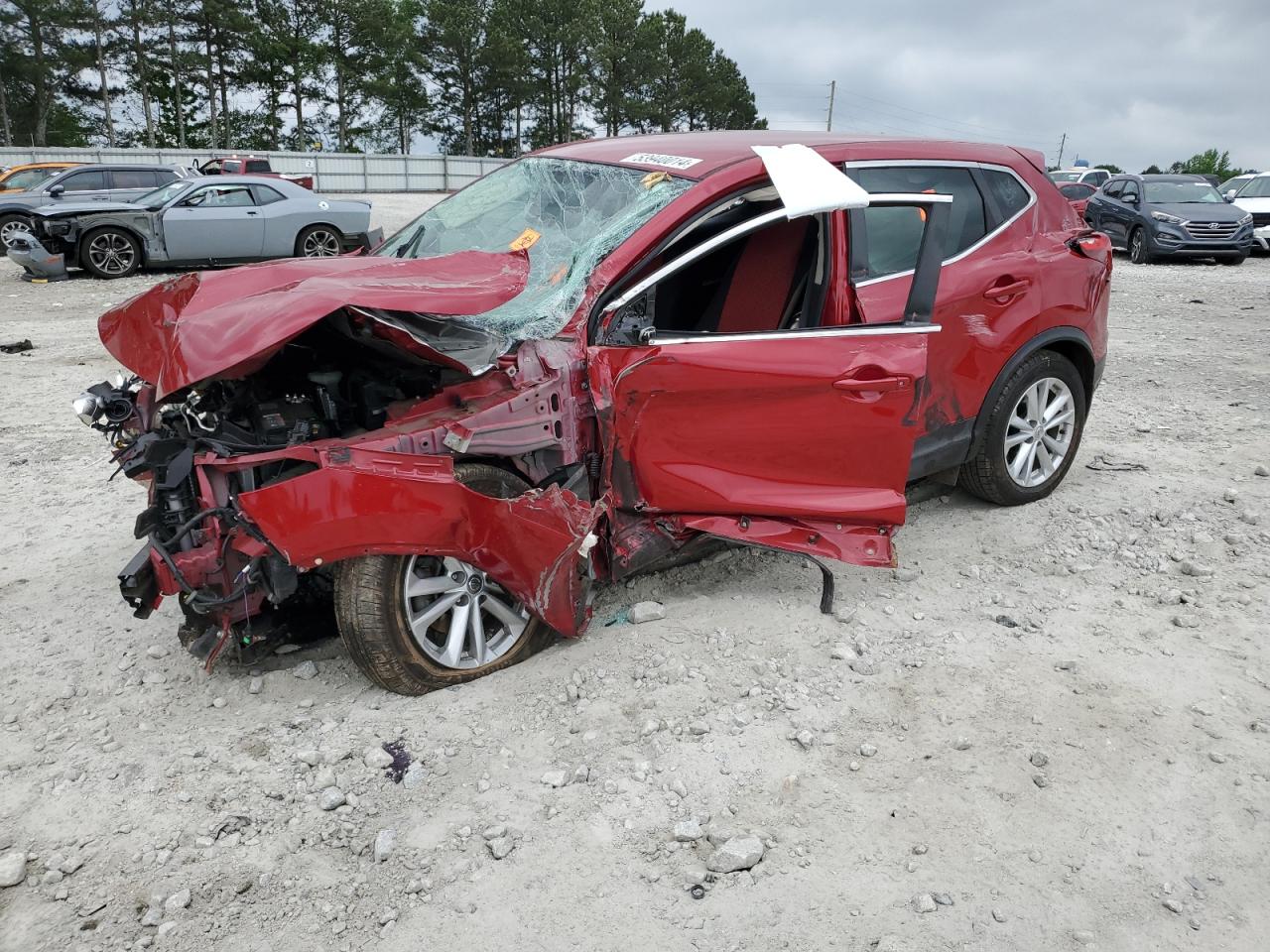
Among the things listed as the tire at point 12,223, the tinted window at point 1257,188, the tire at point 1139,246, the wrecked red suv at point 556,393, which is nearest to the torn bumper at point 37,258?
the tire at point 12,223

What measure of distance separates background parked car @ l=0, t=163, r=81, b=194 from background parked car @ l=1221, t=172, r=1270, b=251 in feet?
71.7

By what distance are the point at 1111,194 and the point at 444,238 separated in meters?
16.9

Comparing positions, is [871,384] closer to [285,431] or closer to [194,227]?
[285,431]

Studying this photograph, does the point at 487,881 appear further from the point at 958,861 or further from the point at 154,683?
the point at 154,683

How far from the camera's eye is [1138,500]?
16.4ft

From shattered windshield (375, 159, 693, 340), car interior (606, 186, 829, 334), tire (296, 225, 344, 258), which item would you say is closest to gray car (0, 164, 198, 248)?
tire (296, 225, 344, 258)

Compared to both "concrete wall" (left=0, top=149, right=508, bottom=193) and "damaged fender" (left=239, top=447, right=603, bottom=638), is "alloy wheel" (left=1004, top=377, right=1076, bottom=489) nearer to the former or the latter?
"damaged fender" (left=239, top=447, right=603, bottom=638)

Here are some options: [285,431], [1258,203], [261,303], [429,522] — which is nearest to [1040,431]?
[429,522]

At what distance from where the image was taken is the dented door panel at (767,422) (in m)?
3.34

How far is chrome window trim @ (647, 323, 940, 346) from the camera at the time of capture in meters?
3.36

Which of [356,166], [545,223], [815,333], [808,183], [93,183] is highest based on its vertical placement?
[356,166]

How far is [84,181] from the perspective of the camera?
50.9 feet

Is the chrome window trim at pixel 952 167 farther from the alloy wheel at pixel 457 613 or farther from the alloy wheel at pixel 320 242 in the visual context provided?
the alloy wheel at pixel 320 242

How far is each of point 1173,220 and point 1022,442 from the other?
13846 millimetres
